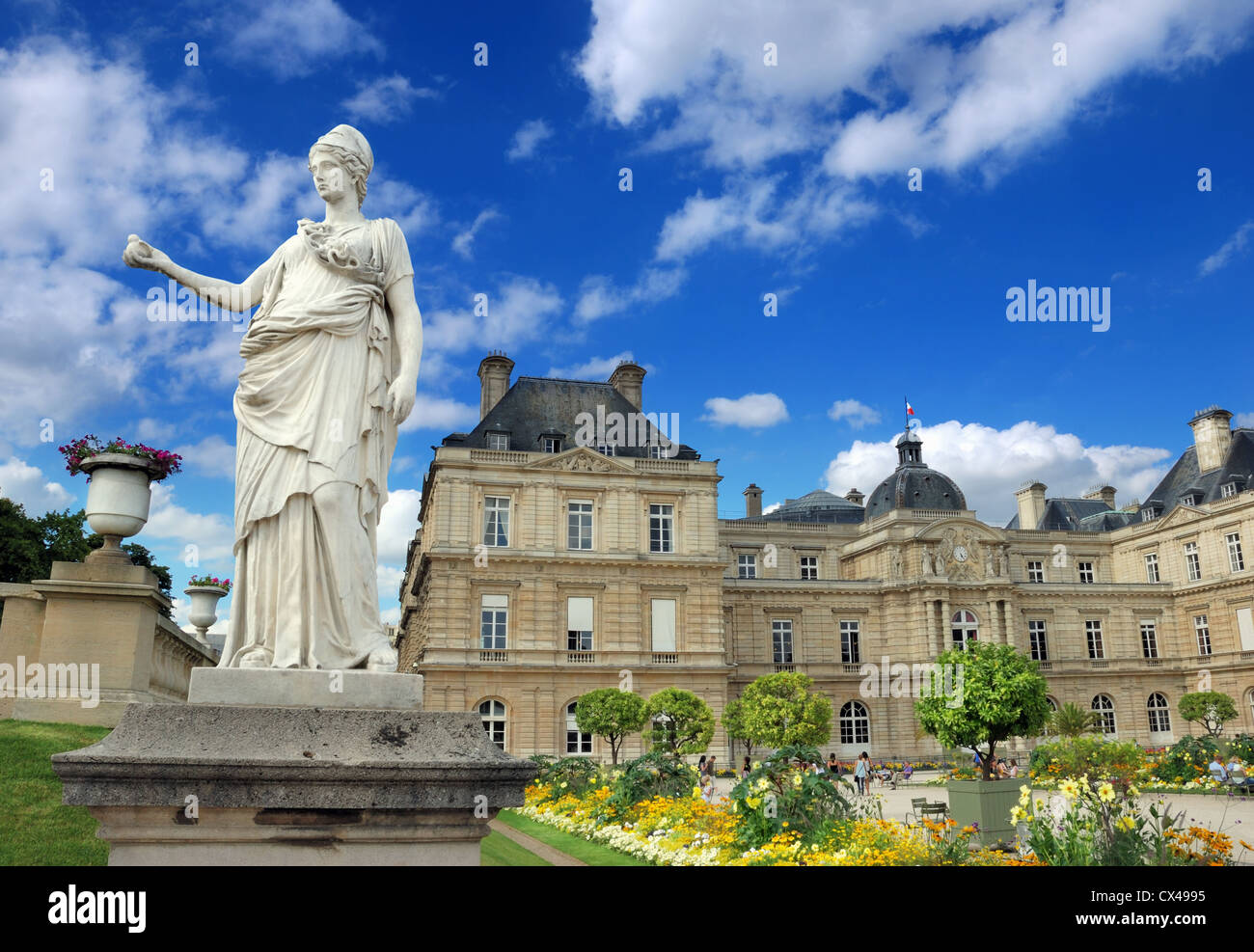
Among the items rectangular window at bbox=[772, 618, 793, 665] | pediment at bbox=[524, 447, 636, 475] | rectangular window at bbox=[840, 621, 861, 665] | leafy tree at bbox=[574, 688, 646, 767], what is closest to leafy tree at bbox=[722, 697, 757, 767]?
leafy tree at bbox=[574, 688, 646, 767]

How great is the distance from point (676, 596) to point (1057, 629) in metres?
23.2

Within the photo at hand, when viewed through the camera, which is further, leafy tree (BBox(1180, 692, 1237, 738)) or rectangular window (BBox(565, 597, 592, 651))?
leafy tree (BBox(1180, 692, 1237, 738))

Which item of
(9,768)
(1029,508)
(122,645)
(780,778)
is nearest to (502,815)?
(780,778)

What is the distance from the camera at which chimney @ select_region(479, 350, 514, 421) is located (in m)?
44.6

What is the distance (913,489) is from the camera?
51.7 meters

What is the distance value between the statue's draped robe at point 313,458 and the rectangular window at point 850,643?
43537mm

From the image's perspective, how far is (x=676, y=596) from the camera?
38625 mm

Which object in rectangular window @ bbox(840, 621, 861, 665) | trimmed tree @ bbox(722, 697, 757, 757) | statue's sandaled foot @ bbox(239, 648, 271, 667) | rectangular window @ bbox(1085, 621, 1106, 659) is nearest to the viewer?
statue's sandaled foot @ bbox(239, 648, 271, 667)

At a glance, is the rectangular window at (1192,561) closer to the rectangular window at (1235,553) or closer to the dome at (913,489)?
the rectangular window at (1235,553)

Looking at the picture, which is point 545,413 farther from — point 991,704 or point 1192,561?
Answer: point 1192,561

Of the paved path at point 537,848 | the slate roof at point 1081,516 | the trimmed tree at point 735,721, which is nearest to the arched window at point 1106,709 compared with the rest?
the slate roof at point 1081,516

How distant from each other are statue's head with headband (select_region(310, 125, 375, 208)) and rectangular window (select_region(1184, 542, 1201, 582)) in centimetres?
5522

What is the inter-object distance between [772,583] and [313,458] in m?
42.1

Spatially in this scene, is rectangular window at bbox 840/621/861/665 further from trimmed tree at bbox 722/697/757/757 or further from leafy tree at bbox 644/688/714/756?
leafy tree at bbox 644/688/714/756
